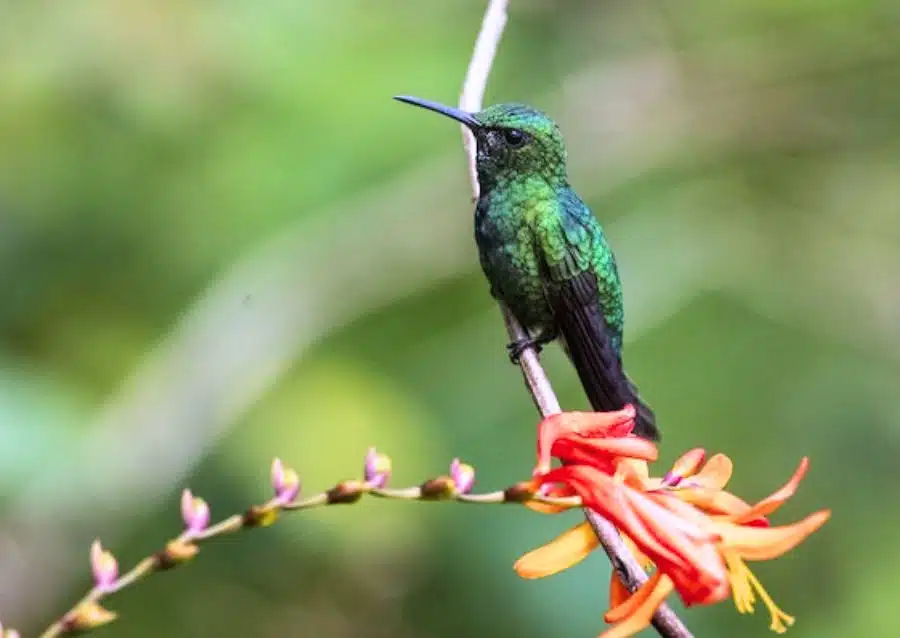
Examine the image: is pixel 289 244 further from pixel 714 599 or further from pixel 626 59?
pixel 714 599

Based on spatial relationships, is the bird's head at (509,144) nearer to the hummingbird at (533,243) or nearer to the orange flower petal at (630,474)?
the hummingbird at (533,243)

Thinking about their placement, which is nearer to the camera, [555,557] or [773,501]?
[773,501]

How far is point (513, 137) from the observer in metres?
3.23

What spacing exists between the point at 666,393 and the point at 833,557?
2.77ft

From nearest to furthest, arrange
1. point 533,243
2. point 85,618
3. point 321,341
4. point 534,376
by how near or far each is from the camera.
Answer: point 85,618, point 534,376, point 533,243, point 321,341

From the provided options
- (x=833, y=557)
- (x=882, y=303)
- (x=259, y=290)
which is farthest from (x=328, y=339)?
(x=882, y=303)

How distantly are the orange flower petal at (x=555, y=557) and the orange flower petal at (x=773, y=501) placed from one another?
0.26m

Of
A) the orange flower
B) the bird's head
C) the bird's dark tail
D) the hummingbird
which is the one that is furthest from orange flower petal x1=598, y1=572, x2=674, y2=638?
the bird's head

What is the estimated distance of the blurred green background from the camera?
155 inches

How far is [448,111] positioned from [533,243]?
17.8 inches

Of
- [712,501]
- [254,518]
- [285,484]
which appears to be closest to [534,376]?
[712,501]

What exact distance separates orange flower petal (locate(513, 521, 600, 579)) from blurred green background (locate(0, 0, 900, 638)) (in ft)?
5.42

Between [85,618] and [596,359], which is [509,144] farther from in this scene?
[85,618]

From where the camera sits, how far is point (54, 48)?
432 cm
